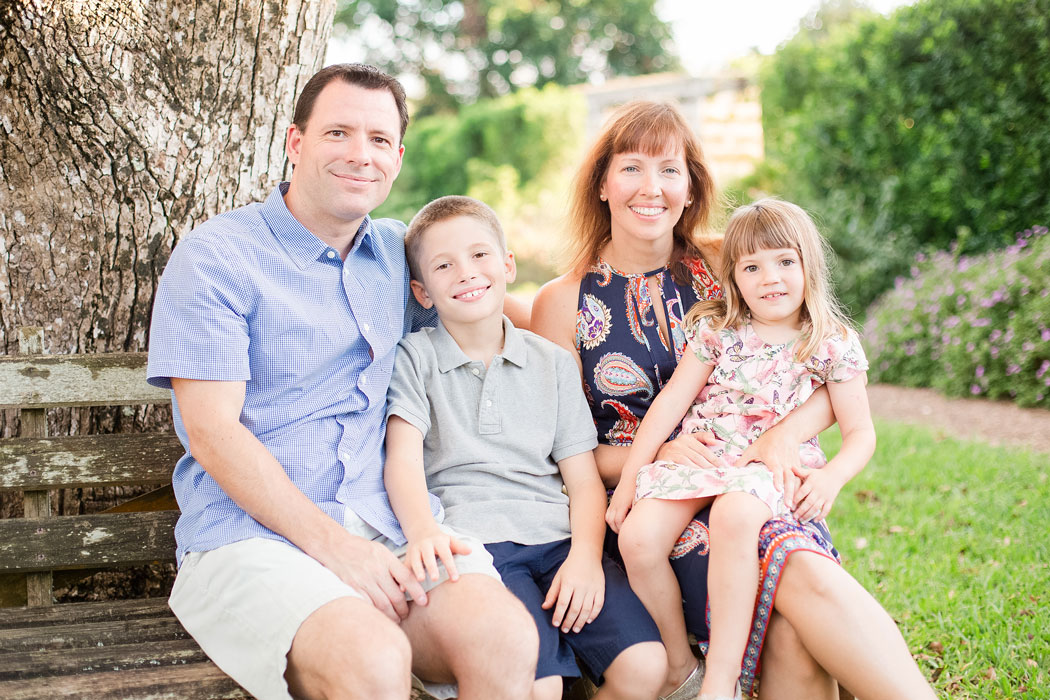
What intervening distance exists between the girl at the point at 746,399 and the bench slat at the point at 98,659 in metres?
1.16

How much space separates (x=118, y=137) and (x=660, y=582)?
2099 millimetres

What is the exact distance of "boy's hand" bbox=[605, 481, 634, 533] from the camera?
257 centimetres

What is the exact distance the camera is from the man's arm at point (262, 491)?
2170 millimetres

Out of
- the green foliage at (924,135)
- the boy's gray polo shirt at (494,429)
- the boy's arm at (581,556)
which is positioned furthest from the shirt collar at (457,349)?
the green foliage at (924,135)

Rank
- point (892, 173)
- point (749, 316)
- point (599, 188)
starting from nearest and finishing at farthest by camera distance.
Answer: point (749, 316) → point (599, 188) → point (892, 173)

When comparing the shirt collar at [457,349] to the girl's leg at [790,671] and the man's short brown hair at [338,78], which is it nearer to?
the man's short brown hair at [338,78]

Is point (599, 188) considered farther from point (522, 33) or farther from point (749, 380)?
point (522, 33)

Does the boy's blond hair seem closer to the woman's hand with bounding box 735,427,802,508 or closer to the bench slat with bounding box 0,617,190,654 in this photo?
the woman's hand with bounding box 735,427,802,508

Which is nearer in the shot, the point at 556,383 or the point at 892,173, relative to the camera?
the point at 556,383

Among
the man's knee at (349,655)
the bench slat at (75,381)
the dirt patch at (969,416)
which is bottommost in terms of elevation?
the dirt patch at (969,416)

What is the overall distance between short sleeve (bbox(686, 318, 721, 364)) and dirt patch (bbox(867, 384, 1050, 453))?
4.08 m

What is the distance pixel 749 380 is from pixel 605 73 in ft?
105

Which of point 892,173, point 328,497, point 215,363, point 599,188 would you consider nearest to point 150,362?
point 215,363

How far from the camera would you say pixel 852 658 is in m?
2.11
